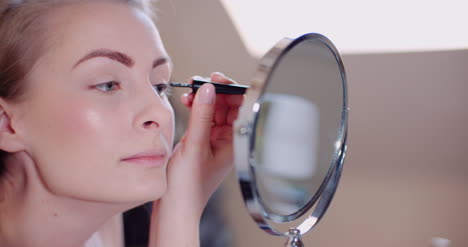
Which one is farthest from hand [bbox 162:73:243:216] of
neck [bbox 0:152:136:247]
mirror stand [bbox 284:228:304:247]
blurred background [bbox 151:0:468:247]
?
blurred background [bbox 151:0:468:247]

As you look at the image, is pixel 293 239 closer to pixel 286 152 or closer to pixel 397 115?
pixel 286 152

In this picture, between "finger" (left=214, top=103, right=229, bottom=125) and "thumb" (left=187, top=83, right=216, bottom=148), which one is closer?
"thumb" (left=187, top=83, right=216, bottom=148)

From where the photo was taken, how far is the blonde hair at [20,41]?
758mm

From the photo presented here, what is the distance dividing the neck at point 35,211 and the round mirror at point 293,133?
1.14 ft

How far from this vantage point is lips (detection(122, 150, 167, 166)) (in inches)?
28.7

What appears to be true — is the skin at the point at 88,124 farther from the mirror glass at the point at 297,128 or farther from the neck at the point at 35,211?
the mirror glass at the point at 297,128

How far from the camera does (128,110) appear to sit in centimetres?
73

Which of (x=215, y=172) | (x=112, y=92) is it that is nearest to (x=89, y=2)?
(x=112, y=92)

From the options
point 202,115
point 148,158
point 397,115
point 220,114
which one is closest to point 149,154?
point 148,158

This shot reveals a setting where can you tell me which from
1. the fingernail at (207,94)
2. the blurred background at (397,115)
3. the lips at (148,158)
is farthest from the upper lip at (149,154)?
the blurred background at (397,115)

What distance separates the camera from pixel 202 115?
0.79 m

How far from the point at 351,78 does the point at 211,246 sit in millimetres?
728

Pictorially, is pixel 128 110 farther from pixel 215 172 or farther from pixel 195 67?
pixel 195 67

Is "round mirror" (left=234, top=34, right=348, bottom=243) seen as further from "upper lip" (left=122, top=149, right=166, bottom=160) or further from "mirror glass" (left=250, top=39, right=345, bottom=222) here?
"upper lip" (left=122, top=149, right=166, bottom=160)
